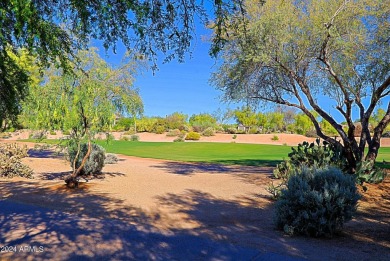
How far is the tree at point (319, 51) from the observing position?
12.3m

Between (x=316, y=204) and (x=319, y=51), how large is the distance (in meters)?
7.94

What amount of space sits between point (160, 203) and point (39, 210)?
311 cm

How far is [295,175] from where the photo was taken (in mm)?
7129

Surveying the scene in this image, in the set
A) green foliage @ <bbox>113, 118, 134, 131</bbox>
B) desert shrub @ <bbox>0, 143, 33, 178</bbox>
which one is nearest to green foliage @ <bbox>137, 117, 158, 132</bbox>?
green foliage @ <bbox>113, 118, 134, 131</bbox>

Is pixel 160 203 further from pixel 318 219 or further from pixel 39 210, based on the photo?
pixel 318 219

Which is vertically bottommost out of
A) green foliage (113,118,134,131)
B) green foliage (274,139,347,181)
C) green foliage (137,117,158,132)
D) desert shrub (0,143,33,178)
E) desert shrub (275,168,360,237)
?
desert shrub (0,143,33,178)

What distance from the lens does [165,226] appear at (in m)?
7.20

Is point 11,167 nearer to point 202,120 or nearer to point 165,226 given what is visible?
point 165,226

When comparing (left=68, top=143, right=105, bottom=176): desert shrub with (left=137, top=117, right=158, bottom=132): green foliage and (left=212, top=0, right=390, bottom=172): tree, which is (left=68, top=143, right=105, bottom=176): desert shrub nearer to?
(left=212, top=0, right=390, bottom=172): tree

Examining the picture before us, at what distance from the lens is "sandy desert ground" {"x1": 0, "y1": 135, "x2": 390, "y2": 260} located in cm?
506

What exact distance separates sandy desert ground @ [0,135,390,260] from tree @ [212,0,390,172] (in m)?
3.34

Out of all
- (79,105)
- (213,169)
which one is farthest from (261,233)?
(213,169)

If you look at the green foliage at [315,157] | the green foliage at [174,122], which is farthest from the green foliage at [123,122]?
the green foliage at [174,122]

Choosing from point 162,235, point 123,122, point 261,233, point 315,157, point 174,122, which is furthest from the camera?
point 174,122
